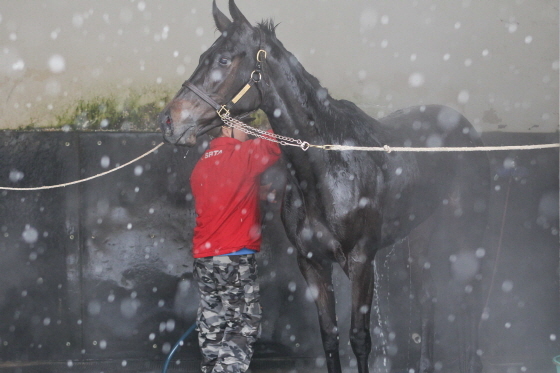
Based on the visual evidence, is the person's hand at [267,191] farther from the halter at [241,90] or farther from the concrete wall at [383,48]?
the concrete wall at [383,48]

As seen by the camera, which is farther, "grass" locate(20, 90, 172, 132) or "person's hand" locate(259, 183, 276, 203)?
"grass" locate(20, 90, 172, 132)

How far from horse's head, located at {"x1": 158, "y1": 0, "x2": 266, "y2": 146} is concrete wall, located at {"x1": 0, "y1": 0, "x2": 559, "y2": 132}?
162cm

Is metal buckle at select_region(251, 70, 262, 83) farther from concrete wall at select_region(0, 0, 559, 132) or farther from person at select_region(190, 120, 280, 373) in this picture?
concrete wall at select_region(0, 0, 559, 132)

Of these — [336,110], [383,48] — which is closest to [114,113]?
[336,110]

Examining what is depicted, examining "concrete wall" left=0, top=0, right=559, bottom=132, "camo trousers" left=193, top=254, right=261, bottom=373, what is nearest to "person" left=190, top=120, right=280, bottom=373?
"camo trousers" left=193, top=254, right=261, bottom=373

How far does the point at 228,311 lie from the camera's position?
3.25 metres

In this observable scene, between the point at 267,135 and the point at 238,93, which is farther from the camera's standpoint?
the point at 267,135

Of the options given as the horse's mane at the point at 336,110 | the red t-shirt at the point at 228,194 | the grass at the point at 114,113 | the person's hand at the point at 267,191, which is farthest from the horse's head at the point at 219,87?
the grass at the point at 114,113

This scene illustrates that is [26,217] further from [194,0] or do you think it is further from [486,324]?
[486,324]

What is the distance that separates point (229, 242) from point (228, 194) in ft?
0.92

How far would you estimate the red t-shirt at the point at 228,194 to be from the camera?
313cm

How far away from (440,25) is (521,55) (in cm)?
68

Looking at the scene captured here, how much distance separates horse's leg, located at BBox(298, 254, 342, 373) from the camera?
3.02m

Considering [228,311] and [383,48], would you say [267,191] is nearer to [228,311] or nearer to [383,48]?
[228,311]
